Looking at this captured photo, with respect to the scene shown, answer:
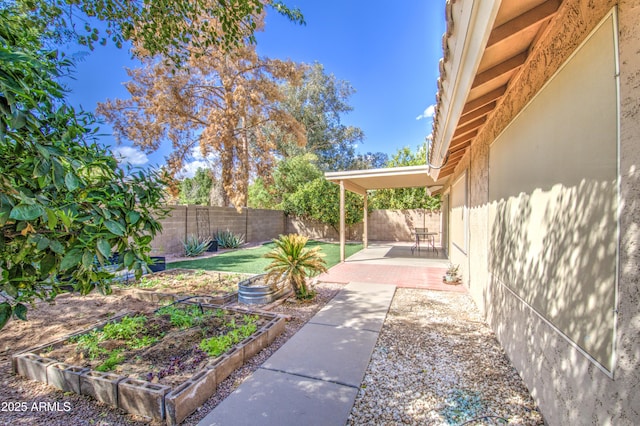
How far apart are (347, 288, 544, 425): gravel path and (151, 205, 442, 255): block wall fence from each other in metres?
9.72

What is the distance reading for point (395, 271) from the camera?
808 centimetres

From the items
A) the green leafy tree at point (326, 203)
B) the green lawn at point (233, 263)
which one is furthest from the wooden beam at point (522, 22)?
the green leafy tree at point (326, 203)

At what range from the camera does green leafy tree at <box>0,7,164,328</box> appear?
3.14 feet

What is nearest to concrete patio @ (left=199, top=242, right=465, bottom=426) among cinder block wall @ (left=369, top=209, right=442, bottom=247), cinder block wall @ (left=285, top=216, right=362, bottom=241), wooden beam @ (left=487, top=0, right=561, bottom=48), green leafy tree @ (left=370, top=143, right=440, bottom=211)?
wooden beam @ (left=487, top=0, right=561, bottom=48)

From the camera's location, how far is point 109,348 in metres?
Result: 3.18

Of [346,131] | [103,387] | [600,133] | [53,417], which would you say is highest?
[346,131]

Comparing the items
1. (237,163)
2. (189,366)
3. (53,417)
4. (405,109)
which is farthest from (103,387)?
(405,109)

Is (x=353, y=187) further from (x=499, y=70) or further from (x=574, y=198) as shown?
(x=574, y=198)

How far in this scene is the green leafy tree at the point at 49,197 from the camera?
3.14 feet

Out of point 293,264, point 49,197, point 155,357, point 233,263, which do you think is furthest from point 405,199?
point 49,197

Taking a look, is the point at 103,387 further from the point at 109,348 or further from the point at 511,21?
the point at 511,21

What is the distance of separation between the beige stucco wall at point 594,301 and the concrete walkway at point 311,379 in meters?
1.50

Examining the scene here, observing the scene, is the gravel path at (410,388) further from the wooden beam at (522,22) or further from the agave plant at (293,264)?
the wooden beam at (522,22)

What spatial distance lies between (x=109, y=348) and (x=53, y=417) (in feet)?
2.98
